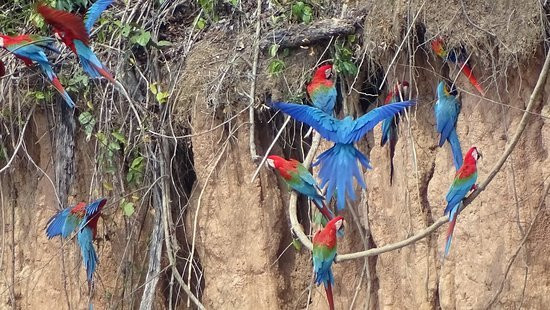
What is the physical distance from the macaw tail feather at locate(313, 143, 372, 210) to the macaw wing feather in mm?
1340

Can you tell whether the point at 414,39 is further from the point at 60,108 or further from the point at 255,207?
the point at 60,108

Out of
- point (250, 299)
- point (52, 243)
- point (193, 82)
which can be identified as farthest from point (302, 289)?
point (52, 243)

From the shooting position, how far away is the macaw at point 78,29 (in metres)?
4.24

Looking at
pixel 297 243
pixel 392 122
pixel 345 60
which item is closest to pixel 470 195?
pixel 392 122

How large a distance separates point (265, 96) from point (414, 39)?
2.50 feet

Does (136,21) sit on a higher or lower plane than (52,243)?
higher

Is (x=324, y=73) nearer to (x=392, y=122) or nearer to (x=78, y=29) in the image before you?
(x=392, y=122)

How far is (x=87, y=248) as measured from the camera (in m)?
4.74

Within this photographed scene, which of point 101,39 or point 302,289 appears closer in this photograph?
point 302,289

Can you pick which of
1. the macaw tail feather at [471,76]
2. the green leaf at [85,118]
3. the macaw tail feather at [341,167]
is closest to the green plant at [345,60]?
the macaw tail feather at [471,76]

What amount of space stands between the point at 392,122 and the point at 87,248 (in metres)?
1.55

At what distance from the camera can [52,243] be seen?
17.3ft

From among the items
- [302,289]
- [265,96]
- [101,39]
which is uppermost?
[101,39]

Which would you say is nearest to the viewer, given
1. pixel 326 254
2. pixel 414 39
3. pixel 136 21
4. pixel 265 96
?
pixel 326 254
